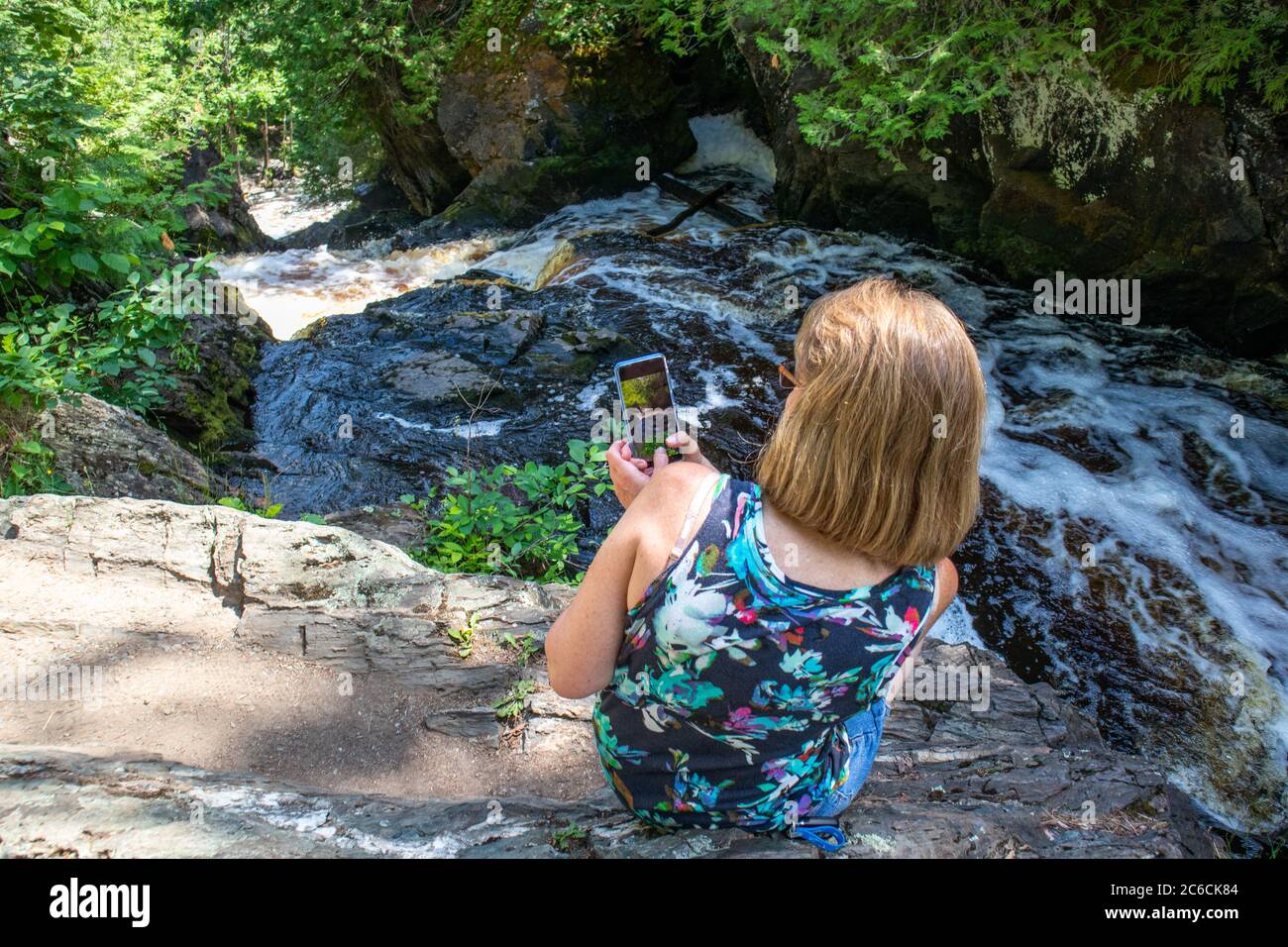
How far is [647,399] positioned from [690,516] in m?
0.66

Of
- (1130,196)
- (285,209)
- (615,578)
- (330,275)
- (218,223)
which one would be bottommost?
(615,578)

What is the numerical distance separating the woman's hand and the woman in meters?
0.20

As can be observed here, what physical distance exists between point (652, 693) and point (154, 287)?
4760 mm

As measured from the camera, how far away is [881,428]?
5.19ft

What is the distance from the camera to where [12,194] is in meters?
5.45

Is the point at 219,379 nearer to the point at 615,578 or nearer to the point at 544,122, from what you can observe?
the point at 615,578

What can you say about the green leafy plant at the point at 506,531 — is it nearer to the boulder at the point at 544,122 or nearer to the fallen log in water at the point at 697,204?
the fallen log in water at the point at 697,204

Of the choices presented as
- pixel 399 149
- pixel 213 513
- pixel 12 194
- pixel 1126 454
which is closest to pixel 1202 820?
pixel 1126 454

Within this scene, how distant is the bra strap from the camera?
1652mm

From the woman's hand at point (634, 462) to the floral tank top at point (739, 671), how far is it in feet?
1.07

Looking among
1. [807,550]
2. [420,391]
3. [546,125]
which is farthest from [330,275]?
[807,550]

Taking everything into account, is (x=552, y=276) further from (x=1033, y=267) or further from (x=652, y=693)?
(x=652, y=693)

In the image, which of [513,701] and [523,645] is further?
[523,645]
